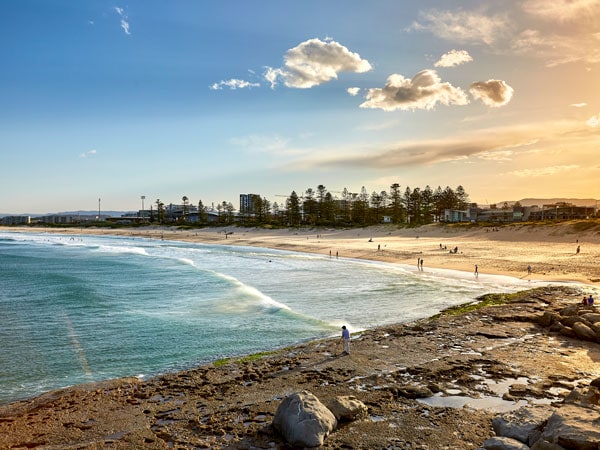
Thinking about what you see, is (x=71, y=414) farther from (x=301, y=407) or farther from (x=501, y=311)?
(x=501, y=311)

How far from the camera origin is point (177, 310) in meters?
26.6

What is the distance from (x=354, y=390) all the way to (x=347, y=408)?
7.64ft

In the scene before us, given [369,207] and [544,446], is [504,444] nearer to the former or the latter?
[544,446]

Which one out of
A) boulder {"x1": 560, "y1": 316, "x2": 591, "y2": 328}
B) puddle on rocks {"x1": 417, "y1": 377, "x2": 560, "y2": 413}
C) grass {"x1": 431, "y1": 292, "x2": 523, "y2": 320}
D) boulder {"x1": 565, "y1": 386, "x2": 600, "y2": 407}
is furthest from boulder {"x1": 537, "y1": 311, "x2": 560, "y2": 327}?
boulder {"x1": 565, "y1": 386, "x2": 600, "y2": 407}

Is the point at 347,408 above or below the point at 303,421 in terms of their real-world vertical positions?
below

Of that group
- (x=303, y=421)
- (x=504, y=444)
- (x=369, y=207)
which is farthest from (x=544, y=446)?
(x=369, y=207)

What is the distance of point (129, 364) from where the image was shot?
16.9 meters

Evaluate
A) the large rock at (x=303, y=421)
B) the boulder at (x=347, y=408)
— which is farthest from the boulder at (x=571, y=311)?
the large rock at (x=303, y=421)

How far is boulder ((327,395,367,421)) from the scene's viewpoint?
423 inches

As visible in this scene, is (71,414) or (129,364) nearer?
(71,414)

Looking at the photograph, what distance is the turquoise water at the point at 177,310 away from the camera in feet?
56.6

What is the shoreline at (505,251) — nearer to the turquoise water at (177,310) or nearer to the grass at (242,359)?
the turquoise water at (177,310)

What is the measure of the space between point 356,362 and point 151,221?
18918 cm

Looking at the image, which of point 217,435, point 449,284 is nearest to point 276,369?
point 217,435
